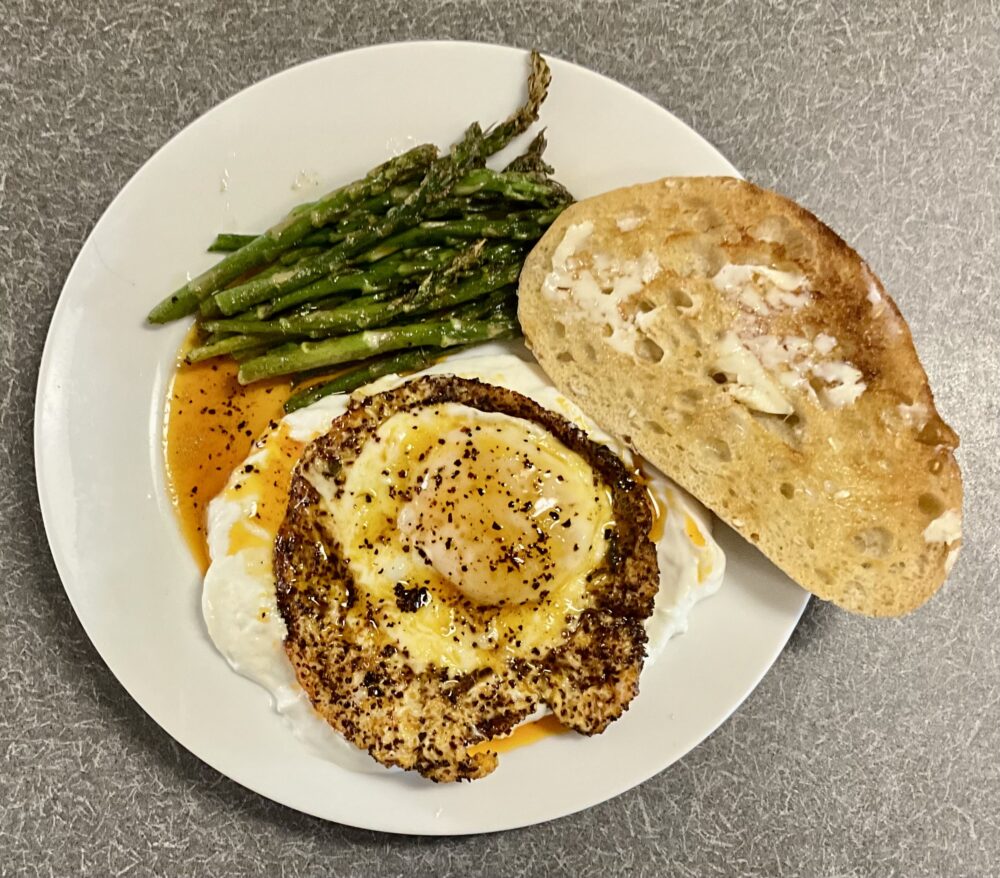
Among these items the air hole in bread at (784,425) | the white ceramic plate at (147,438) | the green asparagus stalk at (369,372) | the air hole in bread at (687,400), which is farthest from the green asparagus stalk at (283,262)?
the air hole in bread at (784,425)

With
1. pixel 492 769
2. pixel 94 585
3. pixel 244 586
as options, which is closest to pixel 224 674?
pixel 244 586

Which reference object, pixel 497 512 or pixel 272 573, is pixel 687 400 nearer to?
pixel 497 512

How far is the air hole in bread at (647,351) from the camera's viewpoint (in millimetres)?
2758

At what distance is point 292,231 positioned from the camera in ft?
9.21

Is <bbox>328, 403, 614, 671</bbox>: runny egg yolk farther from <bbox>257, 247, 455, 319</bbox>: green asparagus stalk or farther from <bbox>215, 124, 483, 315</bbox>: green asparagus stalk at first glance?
<bbox>215, 124, 483, 315</bbox>: green asparagus stalk

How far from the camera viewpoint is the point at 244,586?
8.93ft

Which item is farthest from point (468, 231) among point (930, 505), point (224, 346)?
point (930, 505)

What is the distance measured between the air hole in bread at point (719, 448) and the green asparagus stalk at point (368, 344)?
0.86 metres

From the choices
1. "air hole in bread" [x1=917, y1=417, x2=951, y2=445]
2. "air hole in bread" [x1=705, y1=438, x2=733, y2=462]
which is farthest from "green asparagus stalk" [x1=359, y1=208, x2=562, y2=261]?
"air hole in bread" [x1=917, y1=417, x2=951, y2=445]

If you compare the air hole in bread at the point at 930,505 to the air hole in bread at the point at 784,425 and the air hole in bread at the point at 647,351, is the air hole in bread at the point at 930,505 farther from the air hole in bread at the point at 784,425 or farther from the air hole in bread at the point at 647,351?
the air hole in bread at the point at 647,351

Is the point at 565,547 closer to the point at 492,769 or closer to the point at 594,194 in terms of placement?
the point at 492,769

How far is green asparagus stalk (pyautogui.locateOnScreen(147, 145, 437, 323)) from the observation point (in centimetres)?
279

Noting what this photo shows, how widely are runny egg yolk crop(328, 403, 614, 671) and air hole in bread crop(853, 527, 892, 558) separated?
0.87 m

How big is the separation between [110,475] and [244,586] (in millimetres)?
681
